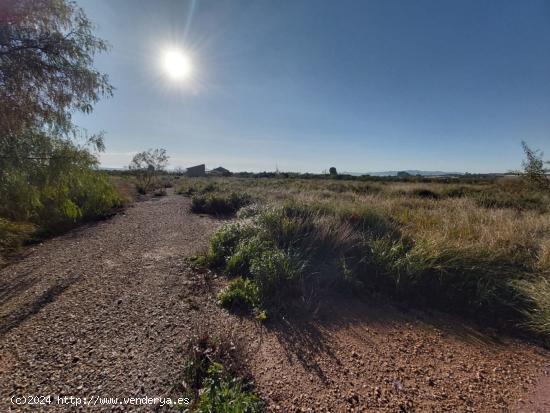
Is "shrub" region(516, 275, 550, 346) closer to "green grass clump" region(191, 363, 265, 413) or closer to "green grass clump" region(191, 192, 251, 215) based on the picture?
"green grass clump" region(191, 363, 265, 413)

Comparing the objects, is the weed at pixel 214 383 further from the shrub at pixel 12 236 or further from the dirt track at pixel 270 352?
the shrub at pixel 12 236

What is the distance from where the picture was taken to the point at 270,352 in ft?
8.64

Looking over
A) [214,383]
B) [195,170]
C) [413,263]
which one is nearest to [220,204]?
[413,263]

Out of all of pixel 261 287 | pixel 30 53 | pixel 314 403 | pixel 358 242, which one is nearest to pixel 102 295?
pixel 261 287

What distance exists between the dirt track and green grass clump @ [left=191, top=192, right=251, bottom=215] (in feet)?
25.7

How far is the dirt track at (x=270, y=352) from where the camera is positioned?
212 cm

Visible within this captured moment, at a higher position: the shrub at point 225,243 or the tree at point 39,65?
the tree at point 39,65

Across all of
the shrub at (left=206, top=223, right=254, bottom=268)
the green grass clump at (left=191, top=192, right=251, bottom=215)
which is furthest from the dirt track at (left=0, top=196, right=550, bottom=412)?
the green grass clump at (left=191, top=192, right=251, bottom=215)

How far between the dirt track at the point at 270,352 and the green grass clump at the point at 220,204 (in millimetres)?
7821

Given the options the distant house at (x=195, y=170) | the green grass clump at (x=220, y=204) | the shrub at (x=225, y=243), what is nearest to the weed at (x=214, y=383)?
the shrub at (x=225, y=243)

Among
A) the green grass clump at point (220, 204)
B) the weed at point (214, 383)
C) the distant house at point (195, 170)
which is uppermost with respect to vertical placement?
the distant house at point (195, 170)

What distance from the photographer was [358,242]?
4.86m

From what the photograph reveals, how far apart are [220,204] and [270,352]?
10.3 meters

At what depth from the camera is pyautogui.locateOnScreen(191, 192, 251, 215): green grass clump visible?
479 inches
